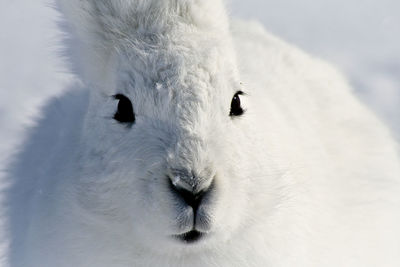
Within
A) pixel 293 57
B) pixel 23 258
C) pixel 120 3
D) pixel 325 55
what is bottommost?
pixel 23 258

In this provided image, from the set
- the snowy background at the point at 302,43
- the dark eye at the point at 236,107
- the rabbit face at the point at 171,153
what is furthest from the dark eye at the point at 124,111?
the snowy background at the point at 302,43

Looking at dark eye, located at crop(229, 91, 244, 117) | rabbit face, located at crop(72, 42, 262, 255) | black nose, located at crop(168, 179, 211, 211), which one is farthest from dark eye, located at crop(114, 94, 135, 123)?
black nose, located at crop(168, 179, 211, 211)

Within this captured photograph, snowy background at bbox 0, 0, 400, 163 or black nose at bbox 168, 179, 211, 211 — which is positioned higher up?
snowy background at bbox 0, 0, 400, 163

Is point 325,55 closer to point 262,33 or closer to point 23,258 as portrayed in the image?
point 262,33

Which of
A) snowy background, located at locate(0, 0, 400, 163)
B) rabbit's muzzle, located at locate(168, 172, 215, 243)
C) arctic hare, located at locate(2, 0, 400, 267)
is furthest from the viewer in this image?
snowy background, located at locate(0, 0, 400, 163)

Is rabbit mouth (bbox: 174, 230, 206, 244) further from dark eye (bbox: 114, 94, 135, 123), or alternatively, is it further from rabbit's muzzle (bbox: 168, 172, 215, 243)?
dark eye (bbox: 114, 94, 135, 123)

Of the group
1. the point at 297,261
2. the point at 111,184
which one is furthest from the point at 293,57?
the point at 111,184

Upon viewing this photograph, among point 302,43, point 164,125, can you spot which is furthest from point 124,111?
point 302,43
